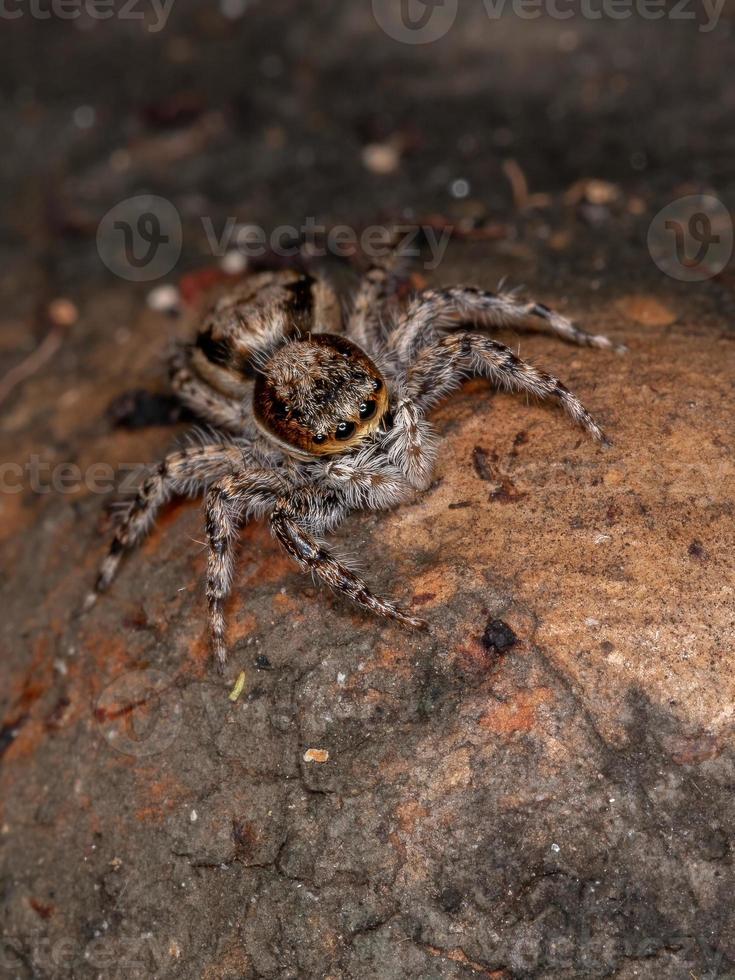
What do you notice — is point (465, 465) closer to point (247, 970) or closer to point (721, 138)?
point (247, 970)

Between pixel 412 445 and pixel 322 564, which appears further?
pixel 412 445

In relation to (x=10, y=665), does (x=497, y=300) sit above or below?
above

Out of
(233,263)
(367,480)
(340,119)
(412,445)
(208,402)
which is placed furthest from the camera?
(340,119)

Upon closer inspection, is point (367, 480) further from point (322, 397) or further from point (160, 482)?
point (160, 482)

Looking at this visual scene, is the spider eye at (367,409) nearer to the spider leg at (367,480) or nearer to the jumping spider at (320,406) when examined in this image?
the jumping spider at (320,406)

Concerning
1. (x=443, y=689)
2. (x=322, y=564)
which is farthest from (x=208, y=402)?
(x=443, y=689)

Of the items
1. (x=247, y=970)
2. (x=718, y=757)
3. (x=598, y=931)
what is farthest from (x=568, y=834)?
(x=247, y=970)
